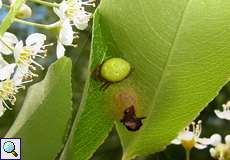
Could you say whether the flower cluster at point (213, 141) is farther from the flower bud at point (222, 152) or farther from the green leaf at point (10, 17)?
the green leaf at point (10, 17)

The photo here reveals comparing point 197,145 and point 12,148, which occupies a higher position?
point 12,148

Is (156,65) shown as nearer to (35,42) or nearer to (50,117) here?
(50,117)

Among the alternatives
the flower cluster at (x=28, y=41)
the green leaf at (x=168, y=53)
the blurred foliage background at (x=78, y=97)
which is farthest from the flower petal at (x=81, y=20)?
the blurred foliage background at (x=78, y=97)

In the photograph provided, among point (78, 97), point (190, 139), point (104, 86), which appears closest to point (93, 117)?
point (104, 86)

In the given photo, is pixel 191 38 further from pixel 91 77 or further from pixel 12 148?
pixel 12 148

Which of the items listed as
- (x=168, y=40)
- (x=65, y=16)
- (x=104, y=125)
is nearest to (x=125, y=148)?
(x=104, y=125)

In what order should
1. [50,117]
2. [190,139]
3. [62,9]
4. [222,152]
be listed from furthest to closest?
[190,139], [222,152], [62,9], [50,117]
